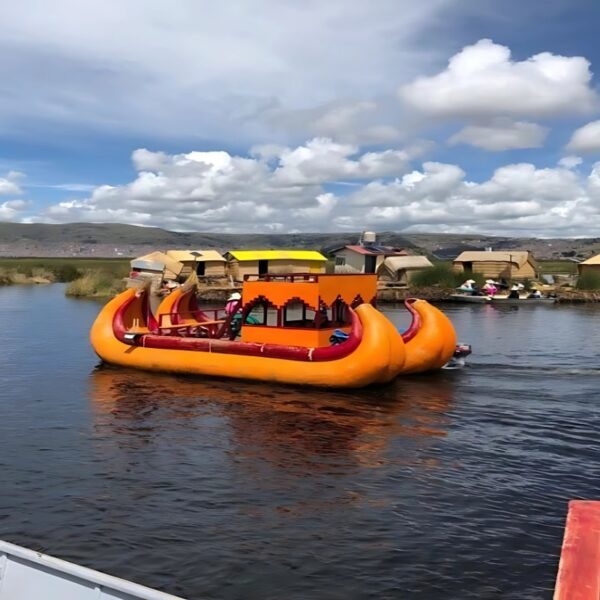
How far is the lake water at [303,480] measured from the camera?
28.0 ft

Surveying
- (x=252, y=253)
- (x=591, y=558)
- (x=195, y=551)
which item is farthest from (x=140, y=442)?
(x=252, y=253)

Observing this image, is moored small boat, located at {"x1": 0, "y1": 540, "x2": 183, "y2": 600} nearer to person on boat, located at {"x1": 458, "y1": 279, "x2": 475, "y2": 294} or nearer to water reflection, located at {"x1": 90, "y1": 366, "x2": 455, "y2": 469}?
water reflection, located at {"x1": 90, "y1": 366, "x2": 455, "y2": 469}

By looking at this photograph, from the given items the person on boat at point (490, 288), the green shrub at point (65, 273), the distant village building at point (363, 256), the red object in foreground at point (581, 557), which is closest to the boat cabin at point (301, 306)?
the red object in foreground at point (581, 557)

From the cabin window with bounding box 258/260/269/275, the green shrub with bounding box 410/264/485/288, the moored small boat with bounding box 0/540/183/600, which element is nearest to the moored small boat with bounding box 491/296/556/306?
the green shrub with bounding box 410/264/485/288

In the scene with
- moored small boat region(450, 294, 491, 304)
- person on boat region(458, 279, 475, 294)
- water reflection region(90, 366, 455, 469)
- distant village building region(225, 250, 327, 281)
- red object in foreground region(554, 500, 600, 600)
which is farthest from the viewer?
distant village building region(225, 250, 327, 281)

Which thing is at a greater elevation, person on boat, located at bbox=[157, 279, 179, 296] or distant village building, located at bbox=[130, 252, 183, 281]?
distant village building, located at bbox=[130, 252, 183, 281]

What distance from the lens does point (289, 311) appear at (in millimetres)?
19250

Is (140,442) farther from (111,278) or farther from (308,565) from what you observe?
(111,278)

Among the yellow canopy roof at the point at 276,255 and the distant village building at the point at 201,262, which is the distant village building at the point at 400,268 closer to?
the yellow canopy roof at the point at 276,255

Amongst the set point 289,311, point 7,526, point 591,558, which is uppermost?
point 289,311

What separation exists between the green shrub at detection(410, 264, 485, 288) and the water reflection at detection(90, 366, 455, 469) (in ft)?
130

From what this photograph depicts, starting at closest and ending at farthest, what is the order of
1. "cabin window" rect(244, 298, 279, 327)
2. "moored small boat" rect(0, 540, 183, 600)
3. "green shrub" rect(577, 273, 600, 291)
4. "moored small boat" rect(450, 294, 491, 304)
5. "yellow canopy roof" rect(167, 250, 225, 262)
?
"moored small boat" rect(0, 540, 183, 600) → "cabin window" rect(244, 298, 279, 327) → "moored small boat" rect(450, 294, 491, 304) → "green shrub" rect(577, 273, 600, 291) → "yellow canopy roof" rect(167, 250, 225, 262)

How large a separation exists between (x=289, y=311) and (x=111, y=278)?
45.7 m

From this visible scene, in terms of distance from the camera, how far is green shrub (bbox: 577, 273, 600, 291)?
187ft
